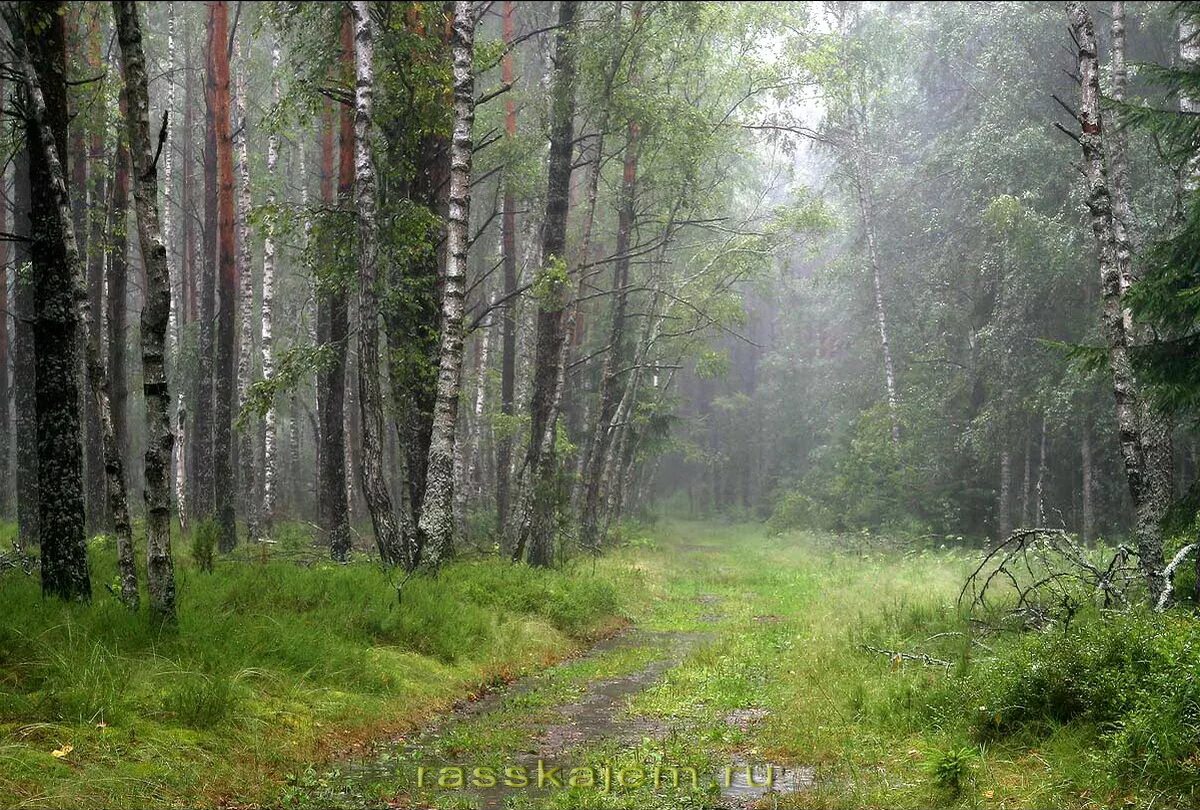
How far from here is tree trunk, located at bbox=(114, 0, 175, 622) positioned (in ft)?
24.5

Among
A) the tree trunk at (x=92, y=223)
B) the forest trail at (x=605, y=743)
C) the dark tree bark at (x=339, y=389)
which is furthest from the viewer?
the tree trunk at (x=92, y=223)

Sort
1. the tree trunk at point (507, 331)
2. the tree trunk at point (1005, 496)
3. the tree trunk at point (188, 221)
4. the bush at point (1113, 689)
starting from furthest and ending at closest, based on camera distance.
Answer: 1. the tree trunk at point (188, 221)
2. the tree trunk at point (1005, 496)
3. the tree trunk at point (507, 331)
4. the bush at point (1113, 689)

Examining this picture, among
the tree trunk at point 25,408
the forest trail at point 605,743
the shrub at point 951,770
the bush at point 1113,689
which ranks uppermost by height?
the tree trunk at point 25,408

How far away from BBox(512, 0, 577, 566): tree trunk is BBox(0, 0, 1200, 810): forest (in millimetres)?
69

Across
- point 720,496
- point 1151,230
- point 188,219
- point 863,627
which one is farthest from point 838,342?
point 863,627

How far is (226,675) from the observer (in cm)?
697

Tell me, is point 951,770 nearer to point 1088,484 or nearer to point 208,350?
point 208,350

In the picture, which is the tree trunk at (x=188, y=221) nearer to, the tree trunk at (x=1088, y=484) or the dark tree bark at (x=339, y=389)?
the dark tree bark at (x=339, y=389)

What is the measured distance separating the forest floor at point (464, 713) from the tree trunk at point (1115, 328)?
7.35 ft

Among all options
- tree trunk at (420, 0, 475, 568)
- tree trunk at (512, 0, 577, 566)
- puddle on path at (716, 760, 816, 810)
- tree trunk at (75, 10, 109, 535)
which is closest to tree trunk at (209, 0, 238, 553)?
tree trunk at (75, 10, 109, 535)

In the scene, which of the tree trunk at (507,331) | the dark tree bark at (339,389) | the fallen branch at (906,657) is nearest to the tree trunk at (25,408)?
the dark tree bark at (339,389)

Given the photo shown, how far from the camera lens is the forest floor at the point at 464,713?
559 centimetres

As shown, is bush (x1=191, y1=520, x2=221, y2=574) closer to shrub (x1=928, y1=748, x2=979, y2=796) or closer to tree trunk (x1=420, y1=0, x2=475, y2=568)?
tree trunk (x1=420, y1=0, x2=475, y2=568)

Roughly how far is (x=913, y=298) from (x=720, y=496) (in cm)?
2480
